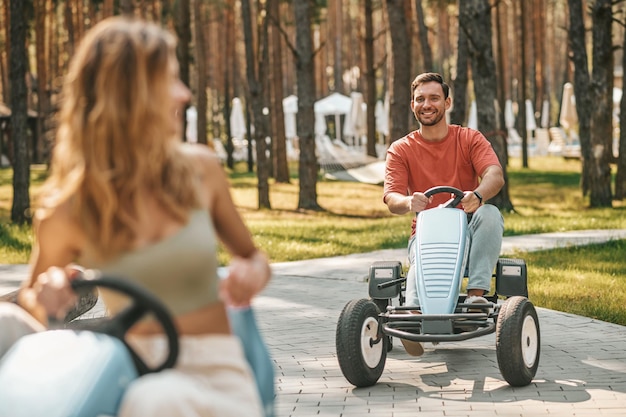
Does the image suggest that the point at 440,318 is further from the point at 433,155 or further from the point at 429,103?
the point at 429,103

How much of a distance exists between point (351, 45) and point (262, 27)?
39.7 metres

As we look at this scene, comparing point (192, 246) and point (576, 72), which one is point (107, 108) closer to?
point (192, 246)

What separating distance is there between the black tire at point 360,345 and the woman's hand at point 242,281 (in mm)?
3393

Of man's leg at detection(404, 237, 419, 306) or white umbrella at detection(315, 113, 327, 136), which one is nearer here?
man's leg at detection(404, 237, 419, 306)

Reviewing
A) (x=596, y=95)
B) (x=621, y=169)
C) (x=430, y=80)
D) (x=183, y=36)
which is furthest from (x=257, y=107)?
(x=430, y=80)

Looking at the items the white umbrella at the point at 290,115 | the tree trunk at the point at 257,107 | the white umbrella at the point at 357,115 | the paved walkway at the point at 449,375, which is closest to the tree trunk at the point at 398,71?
the tree trunk at the point at 257,107

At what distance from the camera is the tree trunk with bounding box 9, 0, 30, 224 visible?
60.6 feet

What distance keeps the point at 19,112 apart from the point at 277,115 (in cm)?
1045

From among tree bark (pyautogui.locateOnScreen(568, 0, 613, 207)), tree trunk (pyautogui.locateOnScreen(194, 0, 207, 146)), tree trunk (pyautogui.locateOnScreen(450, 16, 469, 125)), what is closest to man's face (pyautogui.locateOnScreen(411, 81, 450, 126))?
tree bark (pyautogui.locateOnScreen(568, 0, 613, 207))

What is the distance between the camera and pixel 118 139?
270 centimetres

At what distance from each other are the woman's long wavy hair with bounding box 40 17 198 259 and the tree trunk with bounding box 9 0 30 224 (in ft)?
52.5

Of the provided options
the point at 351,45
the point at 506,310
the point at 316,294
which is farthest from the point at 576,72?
the point at 351,45

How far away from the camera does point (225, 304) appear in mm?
2895

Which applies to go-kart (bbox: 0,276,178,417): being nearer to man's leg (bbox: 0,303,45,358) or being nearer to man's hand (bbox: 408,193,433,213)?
man's leg (bbox: 0,303,45,358)
